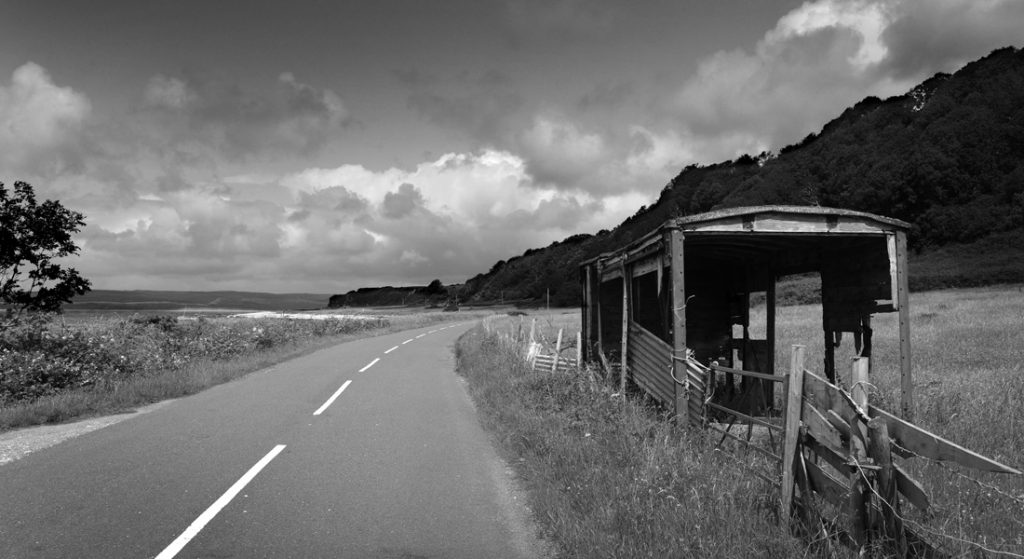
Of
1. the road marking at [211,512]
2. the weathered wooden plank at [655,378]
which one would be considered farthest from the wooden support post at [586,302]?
the road marking at [211,512]

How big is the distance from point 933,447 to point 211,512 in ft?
19.2

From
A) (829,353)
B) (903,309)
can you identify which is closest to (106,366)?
(829,353)

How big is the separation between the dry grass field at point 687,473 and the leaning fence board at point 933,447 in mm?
151

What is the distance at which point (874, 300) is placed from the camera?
1020cm

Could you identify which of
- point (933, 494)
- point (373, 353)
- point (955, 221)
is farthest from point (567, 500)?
point (955, 221)

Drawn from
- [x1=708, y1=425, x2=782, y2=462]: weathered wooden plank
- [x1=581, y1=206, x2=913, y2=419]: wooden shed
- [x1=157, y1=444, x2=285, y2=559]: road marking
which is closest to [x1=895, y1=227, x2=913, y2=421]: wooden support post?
[x1=581, y1=206, x2=913, y2=419]: wooden shed

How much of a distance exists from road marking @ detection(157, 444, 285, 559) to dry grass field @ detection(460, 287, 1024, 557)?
3.01 meters

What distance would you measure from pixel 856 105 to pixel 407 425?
158m

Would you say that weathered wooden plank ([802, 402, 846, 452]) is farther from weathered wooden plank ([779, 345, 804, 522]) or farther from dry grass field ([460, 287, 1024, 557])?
dry grass field ([460, 287, 1024, 557])

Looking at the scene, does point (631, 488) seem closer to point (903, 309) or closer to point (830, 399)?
point (830, 399)

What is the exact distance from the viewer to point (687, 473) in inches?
235

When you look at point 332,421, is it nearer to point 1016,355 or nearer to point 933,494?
point 933,494

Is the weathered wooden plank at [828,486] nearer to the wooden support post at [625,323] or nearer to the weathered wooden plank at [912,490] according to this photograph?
the weathered wooden plank at [912,490]

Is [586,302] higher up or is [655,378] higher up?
[586,302]
